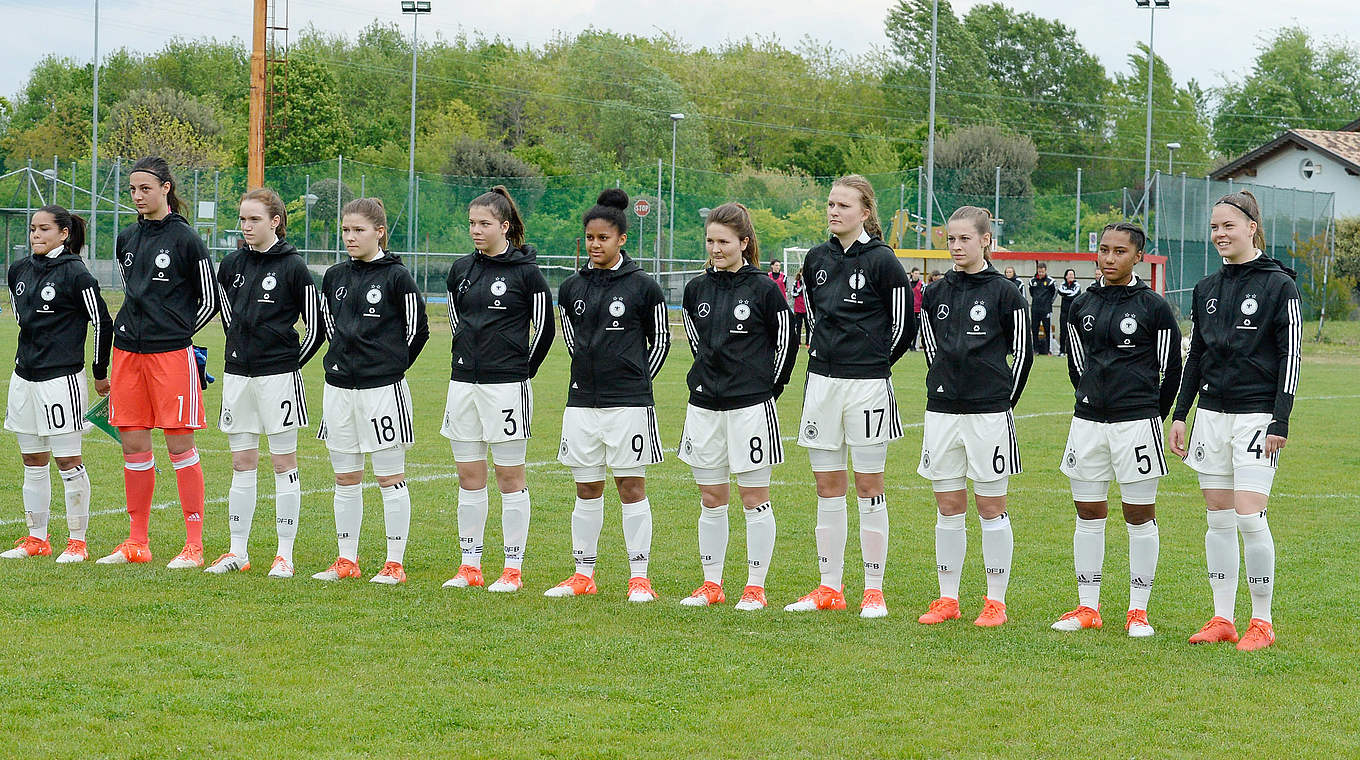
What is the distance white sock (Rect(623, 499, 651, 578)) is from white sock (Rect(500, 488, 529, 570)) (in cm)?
56

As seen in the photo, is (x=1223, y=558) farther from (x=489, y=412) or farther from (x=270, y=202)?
(x=270, y=202)

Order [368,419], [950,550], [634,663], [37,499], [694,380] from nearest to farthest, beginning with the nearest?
[634,663], [950,550], [694,380], [368,419], [37,499]

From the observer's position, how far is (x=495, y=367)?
724 centimetres

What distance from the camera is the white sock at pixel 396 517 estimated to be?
7461 millimetres

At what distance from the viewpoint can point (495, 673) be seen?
5586 mm

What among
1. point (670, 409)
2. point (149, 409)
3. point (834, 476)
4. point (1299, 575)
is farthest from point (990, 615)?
point (670, 409)

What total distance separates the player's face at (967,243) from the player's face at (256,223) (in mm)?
3697

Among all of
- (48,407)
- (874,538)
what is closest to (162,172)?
(48,407)

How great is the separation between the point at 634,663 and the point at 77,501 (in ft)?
13.0

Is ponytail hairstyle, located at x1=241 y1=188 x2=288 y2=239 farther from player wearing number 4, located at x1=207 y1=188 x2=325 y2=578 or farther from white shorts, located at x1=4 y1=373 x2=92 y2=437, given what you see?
white shorts, located at x1=4 y1=373 x2=92 y2=437

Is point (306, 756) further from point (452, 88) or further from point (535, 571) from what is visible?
point (452, 88)

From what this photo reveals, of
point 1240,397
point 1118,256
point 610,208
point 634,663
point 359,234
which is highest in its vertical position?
point 610,208

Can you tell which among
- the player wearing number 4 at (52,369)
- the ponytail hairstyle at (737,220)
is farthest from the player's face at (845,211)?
the player wearing number 4 at (52,369)

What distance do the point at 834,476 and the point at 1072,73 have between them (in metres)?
80.7
